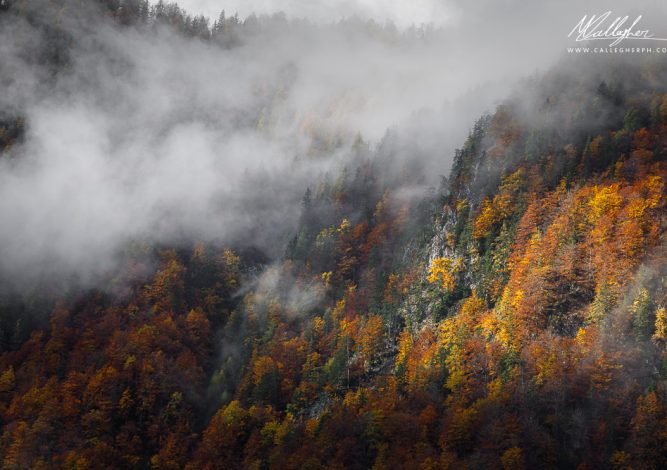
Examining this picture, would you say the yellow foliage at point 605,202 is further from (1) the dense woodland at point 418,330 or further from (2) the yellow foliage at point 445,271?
(2) the yellow foliage at point 445,271

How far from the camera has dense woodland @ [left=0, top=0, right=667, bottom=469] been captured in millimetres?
76625

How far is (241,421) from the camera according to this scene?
10306 centimetres

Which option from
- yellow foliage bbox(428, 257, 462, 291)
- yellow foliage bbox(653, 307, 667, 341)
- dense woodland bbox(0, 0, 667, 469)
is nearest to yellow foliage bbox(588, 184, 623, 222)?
dense woodland bbox(0, 0, 667, 469)

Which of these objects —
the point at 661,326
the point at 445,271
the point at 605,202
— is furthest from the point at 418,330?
the point at 661,326

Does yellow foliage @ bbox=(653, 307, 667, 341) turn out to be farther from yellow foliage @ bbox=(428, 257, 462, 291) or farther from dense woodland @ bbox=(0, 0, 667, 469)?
yellow foliage @ bbox=(428, 257, 462, 291)

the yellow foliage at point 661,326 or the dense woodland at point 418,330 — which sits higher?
the dense woodland at point 418,330

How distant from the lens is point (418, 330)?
104562 mm

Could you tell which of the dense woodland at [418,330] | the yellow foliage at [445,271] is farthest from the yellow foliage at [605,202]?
the yellow foliage at [445,271]

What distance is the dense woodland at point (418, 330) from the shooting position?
76625 millimetres

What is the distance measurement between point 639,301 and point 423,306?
126 ft

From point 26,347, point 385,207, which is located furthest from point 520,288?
point 26,347

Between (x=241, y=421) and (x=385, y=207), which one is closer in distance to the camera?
(x=241, y=421)

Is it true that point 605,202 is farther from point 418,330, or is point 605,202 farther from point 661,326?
point 418,330

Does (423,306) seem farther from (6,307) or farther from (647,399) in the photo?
(6,307)
